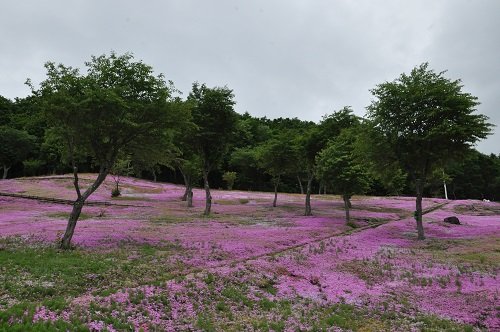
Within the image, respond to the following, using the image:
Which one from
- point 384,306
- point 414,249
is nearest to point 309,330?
point 384,306

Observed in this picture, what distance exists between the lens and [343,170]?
36.8m

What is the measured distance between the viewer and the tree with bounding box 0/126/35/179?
275 feet

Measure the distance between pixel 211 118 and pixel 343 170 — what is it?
14.6 meters

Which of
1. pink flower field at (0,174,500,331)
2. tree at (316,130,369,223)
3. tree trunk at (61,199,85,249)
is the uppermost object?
tree at (316,130,369,223)

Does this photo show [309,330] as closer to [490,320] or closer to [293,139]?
[490,320]

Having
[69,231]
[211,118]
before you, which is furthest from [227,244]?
[211,118]

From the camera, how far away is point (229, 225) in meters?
33.0

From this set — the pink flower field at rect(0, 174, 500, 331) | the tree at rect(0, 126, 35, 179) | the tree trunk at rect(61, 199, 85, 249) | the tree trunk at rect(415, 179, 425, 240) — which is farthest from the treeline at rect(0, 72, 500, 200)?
the pink flower field at rect(0, 174, 500, 331)

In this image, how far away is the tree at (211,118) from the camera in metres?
41.2

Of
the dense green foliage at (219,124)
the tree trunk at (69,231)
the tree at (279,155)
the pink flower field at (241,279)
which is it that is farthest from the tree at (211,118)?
the tree trunk at (69,231)

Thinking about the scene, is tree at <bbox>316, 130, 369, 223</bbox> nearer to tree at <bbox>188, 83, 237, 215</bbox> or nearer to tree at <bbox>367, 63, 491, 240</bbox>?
tree at <bbox>367, 63, 491, 240</bbox>

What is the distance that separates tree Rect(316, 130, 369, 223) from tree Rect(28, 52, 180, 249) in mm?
18188

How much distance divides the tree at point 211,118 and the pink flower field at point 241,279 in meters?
13.1

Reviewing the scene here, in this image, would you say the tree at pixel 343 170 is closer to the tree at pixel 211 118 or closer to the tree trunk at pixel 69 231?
the tree at pixel 211 118
